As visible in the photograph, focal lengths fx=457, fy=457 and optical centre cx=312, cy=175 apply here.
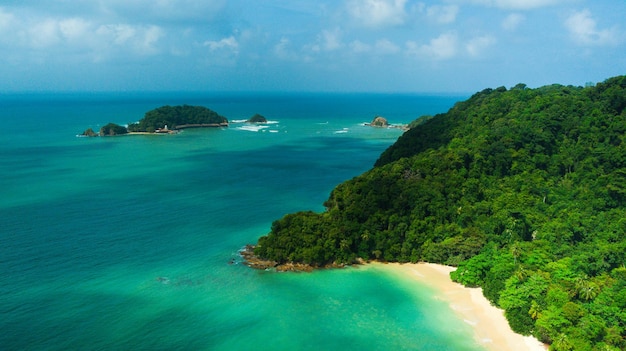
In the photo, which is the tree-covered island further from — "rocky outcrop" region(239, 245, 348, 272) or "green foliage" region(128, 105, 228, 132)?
"rocky outcrop" region(239, 245, 348, 272)

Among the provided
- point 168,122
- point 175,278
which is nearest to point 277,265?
point 175,278

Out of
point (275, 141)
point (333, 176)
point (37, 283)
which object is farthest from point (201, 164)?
point (37, 283)

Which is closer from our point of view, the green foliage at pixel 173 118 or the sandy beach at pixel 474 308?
the sandy beach at pixel 474 308

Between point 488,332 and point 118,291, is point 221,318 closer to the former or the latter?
point 118,291

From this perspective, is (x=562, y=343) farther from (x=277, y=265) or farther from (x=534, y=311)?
(x=277, y=265)

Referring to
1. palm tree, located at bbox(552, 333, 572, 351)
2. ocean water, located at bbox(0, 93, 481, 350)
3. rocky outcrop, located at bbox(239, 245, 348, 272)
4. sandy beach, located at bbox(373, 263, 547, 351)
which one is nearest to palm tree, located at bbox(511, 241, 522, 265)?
sandy beach, located at bbox(373, 263, 547, 351)

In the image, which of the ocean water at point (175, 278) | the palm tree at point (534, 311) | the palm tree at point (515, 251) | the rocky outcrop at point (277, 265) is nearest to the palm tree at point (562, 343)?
the palm tree at point (534, 311)

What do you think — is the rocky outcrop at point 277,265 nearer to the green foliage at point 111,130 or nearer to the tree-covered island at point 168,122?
the green foliage at point 111,130

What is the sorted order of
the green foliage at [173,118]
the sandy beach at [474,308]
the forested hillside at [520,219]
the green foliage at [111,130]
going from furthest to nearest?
the green foliage at [173,118]
the green foliage at [111,130]
the forested hillside at [520,219]
the sandy beach at [474,308]
